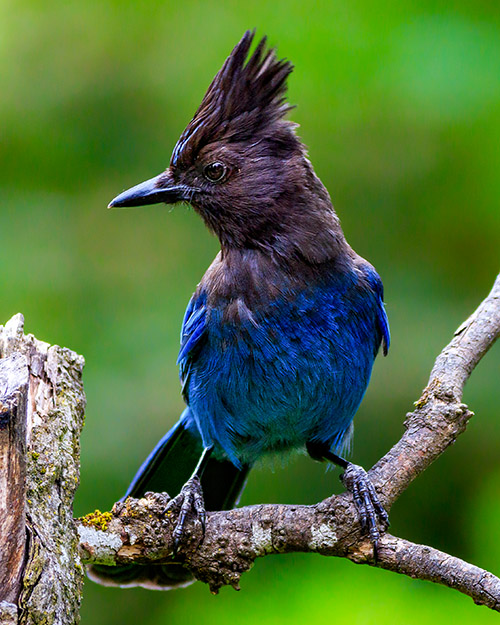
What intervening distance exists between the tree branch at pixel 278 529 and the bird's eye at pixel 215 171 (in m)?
1.30

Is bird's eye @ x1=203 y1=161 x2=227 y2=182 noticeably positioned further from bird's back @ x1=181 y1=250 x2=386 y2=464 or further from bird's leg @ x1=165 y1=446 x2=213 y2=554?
bird's leg @ x1=165 y1=446 x2=213 y2=554

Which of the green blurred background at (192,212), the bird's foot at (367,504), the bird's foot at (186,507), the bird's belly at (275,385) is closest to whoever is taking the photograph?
the bird's foot at (367,504)

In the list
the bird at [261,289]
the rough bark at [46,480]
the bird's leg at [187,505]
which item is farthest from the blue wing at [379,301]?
the rough bark at [46,480]

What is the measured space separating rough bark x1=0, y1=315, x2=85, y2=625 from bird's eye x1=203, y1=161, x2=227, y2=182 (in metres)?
1.03

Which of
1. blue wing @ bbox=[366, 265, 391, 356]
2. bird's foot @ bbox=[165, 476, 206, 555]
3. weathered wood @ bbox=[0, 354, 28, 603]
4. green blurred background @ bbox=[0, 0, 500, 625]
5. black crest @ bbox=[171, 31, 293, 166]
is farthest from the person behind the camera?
green blurred background @ bbox=[0, 0, 500, 625]

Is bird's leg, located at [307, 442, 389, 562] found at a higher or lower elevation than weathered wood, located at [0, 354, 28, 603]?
higher

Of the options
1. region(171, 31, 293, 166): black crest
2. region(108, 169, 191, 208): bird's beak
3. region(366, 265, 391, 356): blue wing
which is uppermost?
region(171, 31, 293, 166): black crest

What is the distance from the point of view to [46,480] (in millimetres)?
3020

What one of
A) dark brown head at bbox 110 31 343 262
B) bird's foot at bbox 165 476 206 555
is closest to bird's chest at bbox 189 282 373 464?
dark brown head at bbox 110 31 343 262

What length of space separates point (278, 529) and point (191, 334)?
1.10m

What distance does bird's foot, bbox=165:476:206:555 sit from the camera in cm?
328

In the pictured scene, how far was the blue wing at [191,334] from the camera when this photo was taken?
3.99 meters

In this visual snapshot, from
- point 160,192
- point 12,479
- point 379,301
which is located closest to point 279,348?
point 379,301

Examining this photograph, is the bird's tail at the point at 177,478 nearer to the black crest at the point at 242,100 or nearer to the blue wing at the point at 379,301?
the blue wing at the point at 379,301
